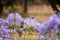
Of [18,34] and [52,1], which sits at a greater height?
[52,1]

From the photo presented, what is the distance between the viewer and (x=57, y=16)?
397 cm

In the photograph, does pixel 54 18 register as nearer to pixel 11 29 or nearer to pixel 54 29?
pixel 54 29

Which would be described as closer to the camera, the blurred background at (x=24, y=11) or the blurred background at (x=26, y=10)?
the blurred background at (x=24, y=11)

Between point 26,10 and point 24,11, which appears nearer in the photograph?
point 24,11

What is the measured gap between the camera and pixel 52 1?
5109 mm

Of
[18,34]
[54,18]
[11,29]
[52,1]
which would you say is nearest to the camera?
[54,18]

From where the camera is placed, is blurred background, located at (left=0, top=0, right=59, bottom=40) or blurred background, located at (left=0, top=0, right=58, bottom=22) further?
blurred background, located at (left=0, top=0, right=58, bottom=22)

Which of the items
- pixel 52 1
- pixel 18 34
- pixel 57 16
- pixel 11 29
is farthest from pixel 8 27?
pixel 52 1

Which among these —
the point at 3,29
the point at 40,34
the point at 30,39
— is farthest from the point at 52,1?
the point at 3,29

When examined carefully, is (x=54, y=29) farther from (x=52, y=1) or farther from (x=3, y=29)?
(x=52, y=1)

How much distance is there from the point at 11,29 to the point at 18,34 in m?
0.32

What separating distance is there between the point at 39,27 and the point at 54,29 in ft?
1.18

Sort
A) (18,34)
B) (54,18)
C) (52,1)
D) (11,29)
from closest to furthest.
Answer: (54,18), (11,29), (18,34), (52,1)

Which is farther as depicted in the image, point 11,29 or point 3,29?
point 11,29
